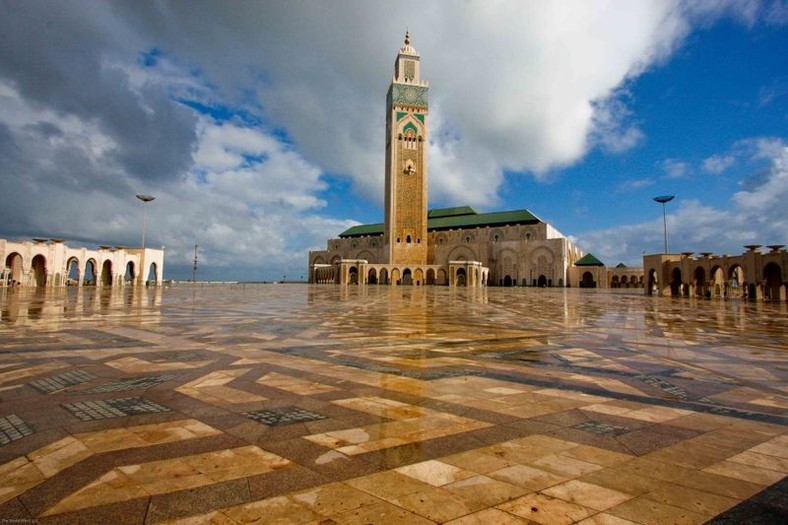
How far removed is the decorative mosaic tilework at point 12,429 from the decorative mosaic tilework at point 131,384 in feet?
2.42

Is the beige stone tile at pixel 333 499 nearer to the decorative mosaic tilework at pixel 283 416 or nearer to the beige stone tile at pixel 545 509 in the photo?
the beige stone tile at pixel 545 509

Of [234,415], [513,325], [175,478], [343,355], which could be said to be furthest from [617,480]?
[513,325]

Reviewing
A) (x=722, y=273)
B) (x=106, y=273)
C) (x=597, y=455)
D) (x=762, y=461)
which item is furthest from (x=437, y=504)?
(x=106, y=273)

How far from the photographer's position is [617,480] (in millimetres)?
2137

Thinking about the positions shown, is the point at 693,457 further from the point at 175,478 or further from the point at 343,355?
the point at 343,355

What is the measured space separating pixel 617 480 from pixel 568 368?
298cm

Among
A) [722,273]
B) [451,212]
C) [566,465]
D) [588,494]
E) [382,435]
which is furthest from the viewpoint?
[451,212]

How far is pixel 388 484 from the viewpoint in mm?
2053

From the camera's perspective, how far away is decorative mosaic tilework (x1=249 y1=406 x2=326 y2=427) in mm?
2951

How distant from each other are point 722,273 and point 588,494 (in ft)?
122

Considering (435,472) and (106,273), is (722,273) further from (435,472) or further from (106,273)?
(106,273)

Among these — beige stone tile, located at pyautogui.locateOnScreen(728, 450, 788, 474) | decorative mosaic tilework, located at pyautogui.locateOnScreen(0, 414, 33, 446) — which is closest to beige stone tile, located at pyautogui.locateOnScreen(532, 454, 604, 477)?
beige stone tile, located at pyautogui.locateOnScreen(728, 450, 788, 474)

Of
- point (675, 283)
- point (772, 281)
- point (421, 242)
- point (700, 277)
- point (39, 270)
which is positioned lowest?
point (675, 283)

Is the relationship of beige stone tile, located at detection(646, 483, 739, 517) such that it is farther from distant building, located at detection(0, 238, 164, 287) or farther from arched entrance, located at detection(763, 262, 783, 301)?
distant building, located at detection(0, 238, 164, 287)
